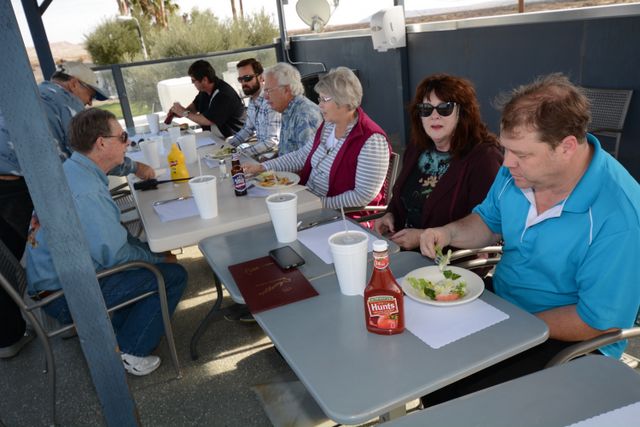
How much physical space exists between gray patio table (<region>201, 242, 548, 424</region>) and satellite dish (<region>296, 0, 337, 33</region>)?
631 cm

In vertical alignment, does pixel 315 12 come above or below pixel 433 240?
above

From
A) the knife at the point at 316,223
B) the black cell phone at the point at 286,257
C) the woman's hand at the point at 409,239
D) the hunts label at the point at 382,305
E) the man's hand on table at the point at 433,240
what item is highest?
the hunts label at the point at 382,305

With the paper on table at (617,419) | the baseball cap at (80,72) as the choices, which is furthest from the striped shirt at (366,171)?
the baseball cap at (80,72)

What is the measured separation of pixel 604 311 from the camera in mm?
1324

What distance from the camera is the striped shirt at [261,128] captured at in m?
3.95

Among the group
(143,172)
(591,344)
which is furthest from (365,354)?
(143,172)

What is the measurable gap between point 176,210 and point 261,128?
198 centimetres

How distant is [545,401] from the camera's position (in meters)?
0.97

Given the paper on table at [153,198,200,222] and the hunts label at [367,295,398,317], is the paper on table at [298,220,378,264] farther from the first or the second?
the paper on table at [153,198,200,222]

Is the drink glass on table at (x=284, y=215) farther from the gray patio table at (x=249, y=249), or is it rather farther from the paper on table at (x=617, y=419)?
the paper on table at (x=617, y=419)

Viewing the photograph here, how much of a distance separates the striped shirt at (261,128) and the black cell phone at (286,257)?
2.18 metres

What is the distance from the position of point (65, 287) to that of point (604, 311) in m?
1.59

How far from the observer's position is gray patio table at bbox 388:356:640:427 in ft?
3.06

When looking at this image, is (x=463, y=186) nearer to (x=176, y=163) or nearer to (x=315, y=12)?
(x=176, y=163)
